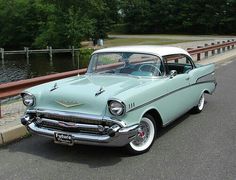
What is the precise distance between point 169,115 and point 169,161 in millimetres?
1227

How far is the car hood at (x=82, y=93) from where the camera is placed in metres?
5.62

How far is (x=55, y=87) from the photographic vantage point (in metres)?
6.22

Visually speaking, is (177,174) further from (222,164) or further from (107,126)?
(107,126)

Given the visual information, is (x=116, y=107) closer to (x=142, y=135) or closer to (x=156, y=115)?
(x=142, y=135)

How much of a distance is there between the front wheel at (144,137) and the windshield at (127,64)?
975 mm

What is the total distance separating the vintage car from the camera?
5.50 metres

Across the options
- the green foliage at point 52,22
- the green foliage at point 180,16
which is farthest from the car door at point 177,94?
the green foliage at point 180,16

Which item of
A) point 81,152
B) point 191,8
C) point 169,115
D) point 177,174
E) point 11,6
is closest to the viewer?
point 177,174

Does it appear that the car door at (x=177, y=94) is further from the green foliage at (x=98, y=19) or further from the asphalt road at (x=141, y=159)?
the green foliage at (x=98, y=19)

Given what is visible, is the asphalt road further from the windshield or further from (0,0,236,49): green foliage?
(0,0,236,49): green foliage

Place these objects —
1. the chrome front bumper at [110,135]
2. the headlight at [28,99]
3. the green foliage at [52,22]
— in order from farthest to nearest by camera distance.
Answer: the green foliage at [52,22] → the headlight at [28,99] → the chrome front bumper at [110,135]

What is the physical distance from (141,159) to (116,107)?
805 mm

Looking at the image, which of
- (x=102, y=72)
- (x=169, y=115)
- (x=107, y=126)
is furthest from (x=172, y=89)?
(x=107, y=126)

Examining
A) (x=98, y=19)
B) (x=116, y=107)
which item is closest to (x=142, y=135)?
(x=116, y=107)
